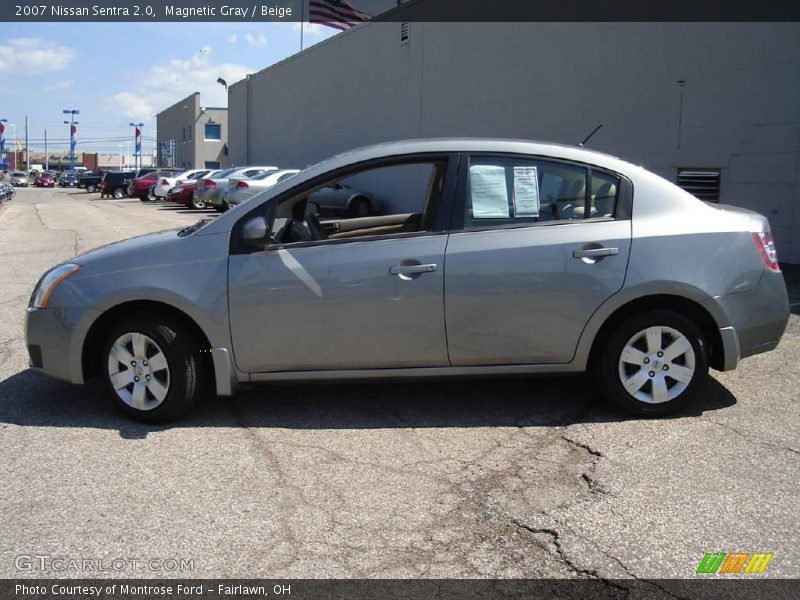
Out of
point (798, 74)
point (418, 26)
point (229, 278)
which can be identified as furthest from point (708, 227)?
point (418, 26)

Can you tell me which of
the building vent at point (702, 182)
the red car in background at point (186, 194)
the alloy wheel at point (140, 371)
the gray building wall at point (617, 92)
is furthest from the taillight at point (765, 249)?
the red car in background at point (186, 194)

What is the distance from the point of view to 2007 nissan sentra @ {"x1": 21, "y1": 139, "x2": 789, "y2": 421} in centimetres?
473

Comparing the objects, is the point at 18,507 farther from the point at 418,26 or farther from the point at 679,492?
the point at 418,26

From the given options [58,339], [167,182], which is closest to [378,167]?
[58,339]

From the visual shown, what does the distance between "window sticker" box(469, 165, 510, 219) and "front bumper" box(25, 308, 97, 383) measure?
248cm

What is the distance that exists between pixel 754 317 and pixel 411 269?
2222 mm

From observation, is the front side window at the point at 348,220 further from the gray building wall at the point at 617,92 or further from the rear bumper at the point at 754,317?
the gray building wall at the point at 617,92

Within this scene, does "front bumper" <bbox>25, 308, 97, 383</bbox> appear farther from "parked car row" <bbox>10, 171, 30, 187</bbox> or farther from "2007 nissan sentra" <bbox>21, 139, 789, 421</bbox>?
"parked car row" <bbox>10, 171, 30, 187</bbox>

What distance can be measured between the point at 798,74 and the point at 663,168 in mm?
2768

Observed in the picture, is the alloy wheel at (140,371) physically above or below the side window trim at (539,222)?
below

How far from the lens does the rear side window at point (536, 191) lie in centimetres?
491

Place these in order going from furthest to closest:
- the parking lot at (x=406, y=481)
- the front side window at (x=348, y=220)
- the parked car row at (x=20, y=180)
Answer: the parked car row at (x=20, y=180), the front side window at (x=348, y=220), the parking lot at (x=406, y=481)

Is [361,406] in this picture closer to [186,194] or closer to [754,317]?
[754,317]

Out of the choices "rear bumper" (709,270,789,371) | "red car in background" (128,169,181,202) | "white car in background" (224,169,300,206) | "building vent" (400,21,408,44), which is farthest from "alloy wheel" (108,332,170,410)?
"red car in background" (128,169,181,202)
